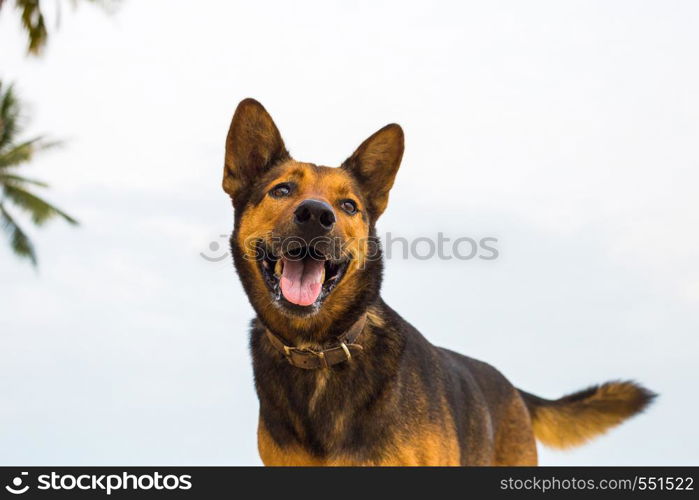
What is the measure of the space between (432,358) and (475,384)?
37.1 inches

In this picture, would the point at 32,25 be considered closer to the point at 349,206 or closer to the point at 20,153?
the point at 20,153

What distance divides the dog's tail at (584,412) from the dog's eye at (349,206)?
11.6 ft

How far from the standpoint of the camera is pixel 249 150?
23.0 feet

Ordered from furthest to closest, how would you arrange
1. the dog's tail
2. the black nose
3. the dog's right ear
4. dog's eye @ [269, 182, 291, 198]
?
the dog's tail → the dog's right ear → dog's eye @ [269, 182, 291, 198] → the black nose

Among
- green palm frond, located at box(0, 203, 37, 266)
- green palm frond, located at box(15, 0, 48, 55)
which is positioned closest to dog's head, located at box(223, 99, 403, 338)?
green palm frond, located at box(15, 0, 48, 55)

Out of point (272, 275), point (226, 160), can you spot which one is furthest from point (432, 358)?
point (226, 160)

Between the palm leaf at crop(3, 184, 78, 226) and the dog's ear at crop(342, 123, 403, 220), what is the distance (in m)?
27.2

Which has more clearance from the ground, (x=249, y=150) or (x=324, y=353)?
(x=249, y=150)

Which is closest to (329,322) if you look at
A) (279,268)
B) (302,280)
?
(302,280)

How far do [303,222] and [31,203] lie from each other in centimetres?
2848

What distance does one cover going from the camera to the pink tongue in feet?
19.9

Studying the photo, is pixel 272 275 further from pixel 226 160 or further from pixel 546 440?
pixel 546 440

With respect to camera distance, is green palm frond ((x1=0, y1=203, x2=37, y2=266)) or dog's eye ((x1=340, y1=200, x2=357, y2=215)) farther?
green palm frond ((x1=0, y1=203, x2=37, y2=266))

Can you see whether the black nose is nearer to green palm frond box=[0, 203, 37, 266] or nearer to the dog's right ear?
the dog's right ear
